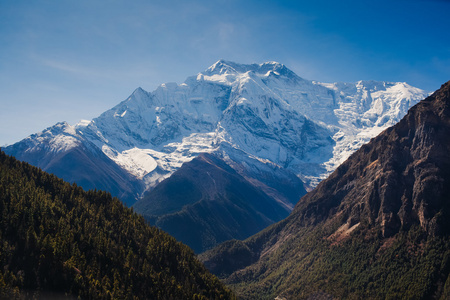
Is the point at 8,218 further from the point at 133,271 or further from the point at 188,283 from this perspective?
the point at 188,283

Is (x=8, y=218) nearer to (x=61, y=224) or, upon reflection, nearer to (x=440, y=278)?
(x=61, y=224)

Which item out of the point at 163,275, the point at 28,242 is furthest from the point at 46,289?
the point at 163,275

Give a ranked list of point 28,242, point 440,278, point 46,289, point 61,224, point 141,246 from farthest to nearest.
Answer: point 440,278
point 141,246
point 61,224
point 28,242
point 46,289

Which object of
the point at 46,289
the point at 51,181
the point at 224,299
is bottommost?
the point at 224,299

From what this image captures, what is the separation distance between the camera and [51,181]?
187625 mm

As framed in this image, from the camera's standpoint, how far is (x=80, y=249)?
5576 inches

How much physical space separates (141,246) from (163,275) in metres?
18.8

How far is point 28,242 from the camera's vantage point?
128 metres

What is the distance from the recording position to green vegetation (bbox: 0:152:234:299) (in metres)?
121

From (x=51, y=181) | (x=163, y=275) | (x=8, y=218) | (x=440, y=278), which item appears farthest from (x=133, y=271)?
(x=440, y=278)

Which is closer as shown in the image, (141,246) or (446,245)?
(141,246)

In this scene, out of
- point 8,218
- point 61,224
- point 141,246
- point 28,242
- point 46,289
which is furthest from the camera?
point 141,246

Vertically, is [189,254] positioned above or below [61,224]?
below

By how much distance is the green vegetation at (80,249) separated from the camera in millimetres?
121375
